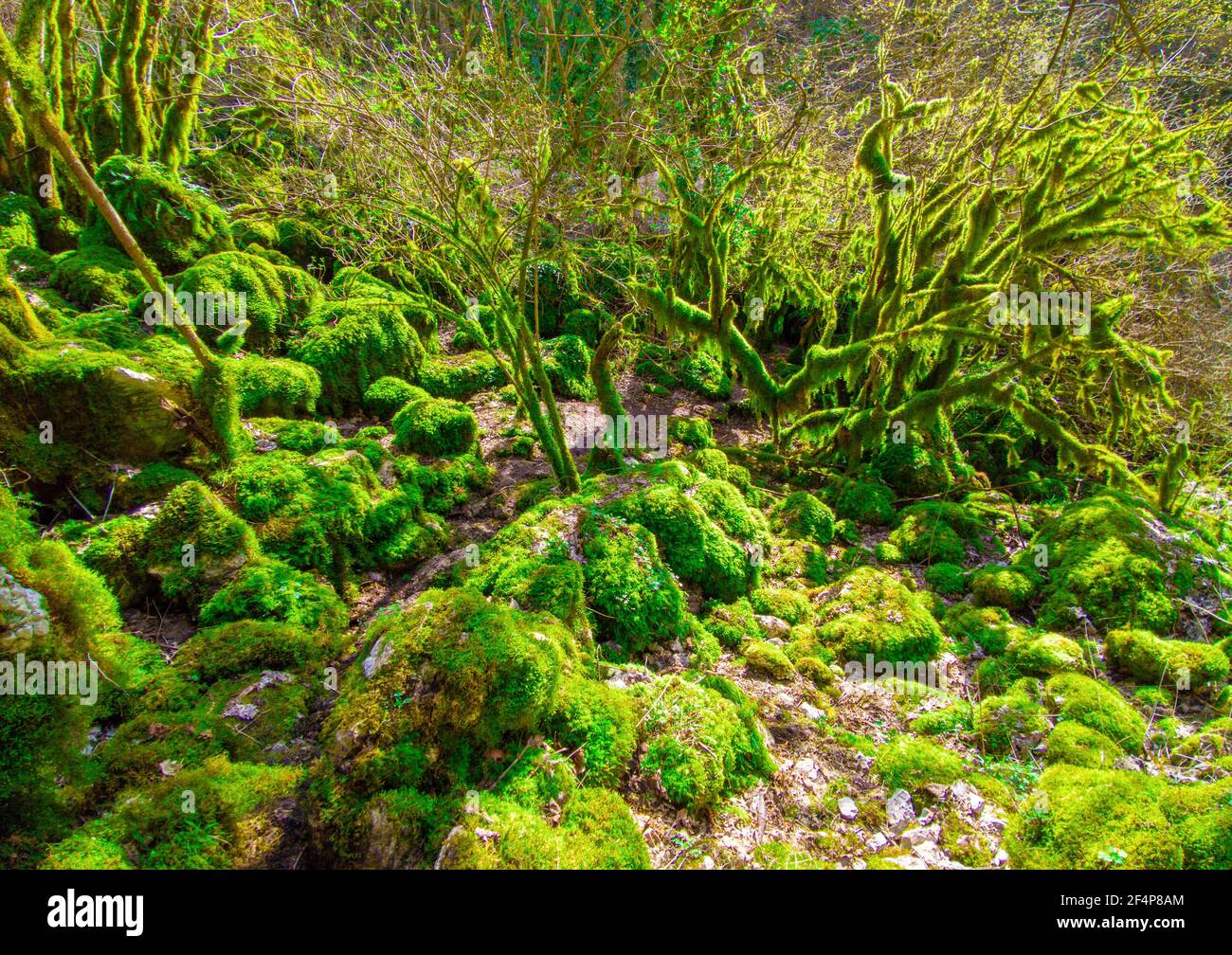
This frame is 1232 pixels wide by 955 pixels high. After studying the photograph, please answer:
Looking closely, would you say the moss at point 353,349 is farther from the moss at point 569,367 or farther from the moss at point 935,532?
the moss at point 935,532

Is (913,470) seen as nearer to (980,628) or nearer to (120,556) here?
(980,628)

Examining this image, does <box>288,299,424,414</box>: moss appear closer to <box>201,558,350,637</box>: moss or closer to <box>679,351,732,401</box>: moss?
<box>201,558,350,637</box>: moss

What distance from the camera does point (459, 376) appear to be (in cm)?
973

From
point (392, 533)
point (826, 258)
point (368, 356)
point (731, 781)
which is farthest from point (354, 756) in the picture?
Result: point (826, 258)

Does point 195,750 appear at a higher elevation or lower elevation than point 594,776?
higher

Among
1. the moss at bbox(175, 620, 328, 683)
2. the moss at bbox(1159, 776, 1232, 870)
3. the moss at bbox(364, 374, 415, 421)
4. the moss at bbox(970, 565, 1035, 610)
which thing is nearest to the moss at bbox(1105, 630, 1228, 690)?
the moss at bbox(970, 565, 1035, 610)

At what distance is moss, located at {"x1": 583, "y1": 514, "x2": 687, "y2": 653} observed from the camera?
13.0 ft

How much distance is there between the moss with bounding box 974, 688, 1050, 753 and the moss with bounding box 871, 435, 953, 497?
17.5 feet

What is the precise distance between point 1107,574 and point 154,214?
13474mm

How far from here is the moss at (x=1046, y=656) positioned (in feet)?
13.7

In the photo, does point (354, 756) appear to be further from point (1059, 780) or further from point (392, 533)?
point (1059, 780)

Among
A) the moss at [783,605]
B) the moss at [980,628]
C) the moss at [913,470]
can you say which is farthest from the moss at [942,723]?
the moss at [913,470]

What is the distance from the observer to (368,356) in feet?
27.6

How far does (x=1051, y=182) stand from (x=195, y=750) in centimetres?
1030
